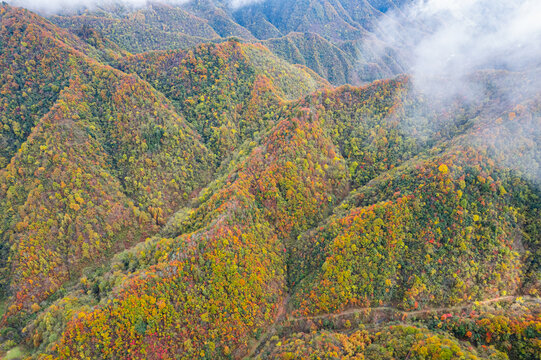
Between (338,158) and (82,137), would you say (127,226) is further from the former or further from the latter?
(338,158)

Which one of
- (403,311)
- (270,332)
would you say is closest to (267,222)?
(270,332)

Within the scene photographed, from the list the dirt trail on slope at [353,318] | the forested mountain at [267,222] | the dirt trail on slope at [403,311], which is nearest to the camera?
the forested mountain at [267,222]

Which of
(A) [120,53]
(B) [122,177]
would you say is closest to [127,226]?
(B) [122,177]

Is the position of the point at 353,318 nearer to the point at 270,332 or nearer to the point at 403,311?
the point at 403,311

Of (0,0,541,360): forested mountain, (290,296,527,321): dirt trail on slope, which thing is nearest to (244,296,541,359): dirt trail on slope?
(290,296,527,321): dirt trail on slope

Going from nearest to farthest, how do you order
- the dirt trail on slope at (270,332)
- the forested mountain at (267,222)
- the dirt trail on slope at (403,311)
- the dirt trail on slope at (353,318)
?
the forested mountain at (267,222) → the dirt trail on slope at (403,311) → the dirt trail on slope at (353,318) → the dirt trail on slope at (270,332)

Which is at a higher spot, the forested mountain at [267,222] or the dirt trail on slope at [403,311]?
the forested mountain at [267,222]

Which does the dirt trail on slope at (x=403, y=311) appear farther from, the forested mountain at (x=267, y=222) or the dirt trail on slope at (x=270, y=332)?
the dirt trail on slope at (x=270, y=332)

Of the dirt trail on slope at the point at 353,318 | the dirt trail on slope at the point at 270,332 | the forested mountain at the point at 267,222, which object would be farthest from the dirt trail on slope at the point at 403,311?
the dirt trail on slope at the point at 270,332

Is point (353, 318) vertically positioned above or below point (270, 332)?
above
